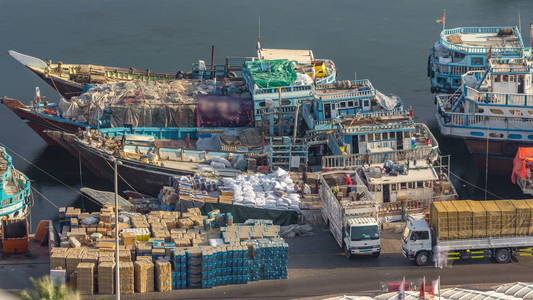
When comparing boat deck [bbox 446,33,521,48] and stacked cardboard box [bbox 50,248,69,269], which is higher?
boat deck [bbox 446,33,521,48]

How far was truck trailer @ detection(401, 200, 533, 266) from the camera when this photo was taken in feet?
178

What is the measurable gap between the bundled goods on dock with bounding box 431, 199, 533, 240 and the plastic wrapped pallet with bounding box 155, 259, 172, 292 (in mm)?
12954

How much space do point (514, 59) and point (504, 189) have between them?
9.28 metres

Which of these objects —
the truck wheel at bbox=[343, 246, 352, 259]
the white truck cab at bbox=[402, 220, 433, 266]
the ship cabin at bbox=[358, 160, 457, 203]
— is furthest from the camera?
the ship cabin at bbox=[358, 160, 457, 203]

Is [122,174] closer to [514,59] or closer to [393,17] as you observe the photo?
[514,59]

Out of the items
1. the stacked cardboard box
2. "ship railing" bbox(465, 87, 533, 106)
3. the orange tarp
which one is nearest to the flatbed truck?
the orange tarp

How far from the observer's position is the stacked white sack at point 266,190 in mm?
62875

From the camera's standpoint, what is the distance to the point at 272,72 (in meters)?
79.0

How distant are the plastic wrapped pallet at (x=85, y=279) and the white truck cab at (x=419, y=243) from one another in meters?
15.1

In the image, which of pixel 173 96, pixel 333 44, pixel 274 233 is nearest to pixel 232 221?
pixel 274 233

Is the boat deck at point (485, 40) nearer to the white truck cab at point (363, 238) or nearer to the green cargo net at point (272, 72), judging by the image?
the green cargo net at point (272, 72)

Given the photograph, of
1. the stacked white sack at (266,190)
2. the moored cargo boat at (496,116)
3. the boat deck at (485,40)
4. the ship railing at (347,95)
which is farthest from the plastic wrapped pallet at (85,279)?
the boat deck at (485,40)

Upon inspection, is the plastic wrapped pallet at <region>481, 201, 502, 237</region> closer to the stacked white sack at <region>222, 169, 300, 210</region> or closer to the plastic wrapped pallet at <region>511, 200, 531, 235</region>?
the plastic wrapped pallet at <region>511, 200, 531, 235</region>

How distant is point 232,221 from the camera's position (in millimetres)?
58281
